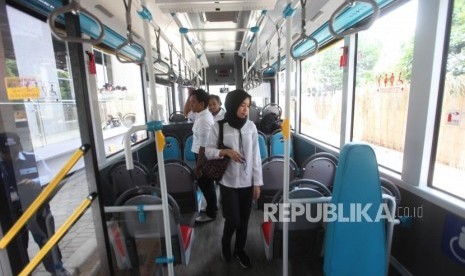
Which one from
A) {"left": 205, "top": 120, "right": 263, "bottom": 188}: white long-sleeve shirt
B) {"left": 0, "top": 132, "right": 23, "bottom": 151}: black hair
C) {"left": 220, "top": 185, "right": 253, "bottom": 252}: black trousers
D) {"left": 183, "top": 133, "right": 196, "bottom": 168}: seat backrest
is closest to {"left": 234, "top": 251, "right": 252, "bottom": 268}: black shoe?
{"left": 220, "top": 185, "right": 253, "bottom": 252}: black trousers

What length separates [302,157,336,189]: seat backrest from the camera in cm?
251

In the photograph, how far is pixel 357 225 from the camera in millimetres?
1581

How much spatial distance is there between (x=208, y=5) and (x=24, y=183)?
1851 mm

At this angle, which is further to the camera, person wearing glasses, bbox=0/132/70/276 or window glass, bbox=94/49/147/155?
window glass, bbox=94/49/147/155

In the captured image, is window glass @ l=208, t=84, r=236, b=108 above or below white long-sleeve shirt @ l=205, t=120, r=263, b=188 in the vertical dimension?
above

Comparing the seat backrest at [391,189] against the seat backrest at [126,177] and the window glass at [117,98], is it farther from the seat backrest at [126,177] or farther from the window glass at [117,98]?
the window glass at [117,98]

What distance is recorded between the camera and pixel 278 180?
2.70 metres

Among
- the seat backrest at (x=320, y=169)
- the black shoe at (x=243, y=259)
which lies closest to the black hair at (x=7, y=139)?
the black shoe at (x=243, y=259)

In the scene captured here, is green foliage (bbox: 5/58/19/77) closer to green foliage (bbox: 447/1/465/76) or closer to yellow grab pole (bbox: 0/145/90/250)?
yellow grab pole (bbox: 0/145/90/250)

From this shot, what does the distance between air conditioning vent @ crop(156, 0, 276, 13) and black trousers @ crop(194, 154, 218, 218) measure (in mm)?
1522

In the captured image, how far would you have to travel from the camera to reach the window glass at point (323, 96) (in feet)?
11.6

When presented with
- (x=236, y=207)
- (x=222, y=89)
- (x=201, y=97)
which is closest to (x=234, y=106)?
(x=236, y=207)

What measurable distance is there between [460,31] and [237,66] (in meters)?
7.07

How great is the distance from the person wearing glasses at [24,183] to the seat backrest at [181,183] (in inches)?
41.8
